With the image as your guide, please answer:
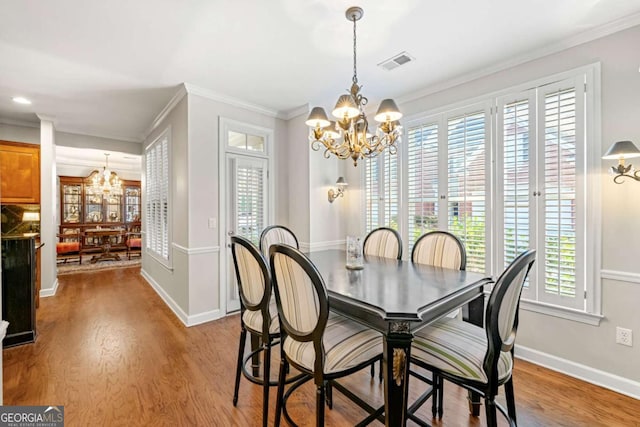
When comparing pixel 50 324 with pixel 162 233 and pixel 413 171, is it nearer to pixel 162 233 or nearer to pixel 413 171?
pixel 162 233

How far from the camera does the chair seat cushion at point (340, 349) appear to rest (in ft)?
4.98

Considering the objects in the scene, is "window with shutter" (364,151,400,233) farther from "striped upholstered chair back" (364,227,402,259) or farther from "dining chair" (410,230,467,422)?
"dining chair" (410,230,467,422)

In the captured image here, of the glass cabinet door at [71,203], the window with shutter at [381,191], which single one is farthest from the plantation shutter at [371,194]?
the glass cabinet door at [71,203]

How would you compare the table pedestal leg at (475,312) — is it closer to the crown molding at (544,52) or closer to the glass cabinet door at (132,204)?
the crown molding at (544,52)

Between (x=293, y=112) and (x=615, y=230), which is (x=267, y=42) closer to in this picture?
(x=293, y=112)

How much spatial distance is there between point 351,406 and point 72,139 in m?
6.24

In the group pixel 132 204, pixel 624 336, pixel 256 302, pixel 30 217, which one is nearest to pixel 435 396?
pixel 256 302

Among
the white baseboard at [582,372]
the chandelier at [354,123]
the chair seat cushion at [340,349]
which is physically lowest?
the white baseboard at [582,372]

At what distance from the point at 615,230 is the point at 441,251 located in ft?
4.21

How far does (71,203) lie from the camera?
8.30m

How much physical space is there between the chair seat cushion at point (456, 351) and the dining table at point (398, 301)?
0.16 metres

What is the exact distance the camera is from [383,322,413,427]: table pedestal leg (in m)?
1.35

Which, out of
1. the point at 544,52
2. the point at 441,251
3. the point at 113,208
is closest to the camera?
the point at 441,251

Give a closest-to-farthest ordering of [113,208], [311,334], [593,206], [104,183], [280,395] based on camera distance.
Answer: [311,334] → [280,395] → [593,206] → [104,183] → [113,208]
